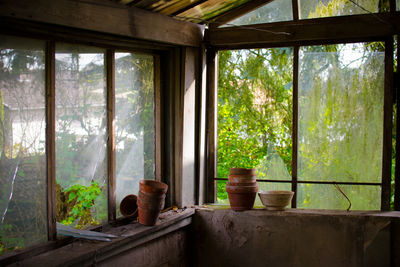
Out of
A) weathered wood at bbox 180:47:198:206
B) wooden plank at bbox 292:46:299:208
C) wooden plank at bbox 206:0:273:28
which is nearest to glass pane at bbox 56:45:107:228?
weathered wood at bbox 180:47:198:206

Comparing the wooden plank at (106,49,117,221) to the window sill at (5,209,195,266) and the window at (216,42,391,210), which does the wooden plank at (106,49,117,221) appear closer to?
the window sill at (5,209,195,266)

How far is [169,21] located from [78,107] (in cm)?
117

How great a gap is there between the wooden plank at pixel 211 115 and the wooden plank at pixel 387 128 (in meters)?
1.61

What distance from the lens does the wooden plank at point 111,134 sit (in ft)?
11.2

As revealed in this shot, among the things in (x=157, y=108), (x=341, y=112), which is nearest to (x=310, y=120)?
(x=341, y=112)

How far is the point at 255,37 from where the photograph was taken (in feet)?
13.0

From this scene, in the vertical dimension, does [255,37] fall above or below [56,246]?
above

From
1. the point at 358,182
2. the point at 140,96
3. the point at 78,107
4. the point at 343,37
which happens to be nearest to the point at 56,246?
the point at 78,107

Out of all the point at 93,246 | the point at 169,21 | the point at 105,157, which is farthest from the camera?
the point at 169,21

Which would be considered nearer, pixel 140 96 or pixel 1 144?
pixel 1 144

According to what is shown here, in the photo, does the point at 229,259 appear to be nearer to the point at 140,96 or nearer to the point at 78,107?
the point at 140,96

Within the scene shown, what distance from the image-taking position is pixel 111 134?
3.44 metres

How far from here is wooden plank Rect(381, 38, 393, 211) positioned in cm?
373

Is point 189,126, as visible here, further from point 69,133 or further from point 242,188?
point 69,133
